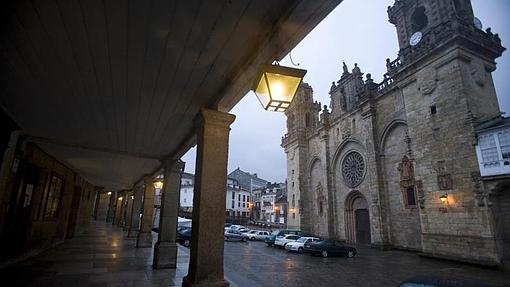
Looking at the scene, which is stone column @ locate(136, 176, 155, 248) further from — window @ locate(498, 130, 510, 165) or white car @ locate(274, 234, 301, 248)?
window @ locate(498, 130, 510, 165)

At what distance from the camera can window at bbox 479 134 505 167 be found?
13.5m

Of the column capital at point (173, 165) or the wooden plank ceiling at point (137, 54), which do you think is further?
the column capital at point (173, 165)

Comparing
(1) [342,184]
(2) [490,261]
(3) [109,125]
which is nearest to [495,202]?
(2) [490,261]

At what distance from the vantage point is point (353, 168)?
2528 centimetres

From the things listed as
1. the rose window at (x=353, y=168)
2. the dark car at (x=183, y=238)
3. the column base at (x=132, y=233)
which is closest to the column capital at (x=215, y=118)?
the column base at (x=132, y=233)

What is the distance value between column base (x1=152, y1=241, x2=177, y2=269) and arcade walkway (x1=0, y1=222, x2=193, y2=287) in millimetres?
212

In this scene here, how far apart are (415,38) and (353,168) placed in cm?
1178

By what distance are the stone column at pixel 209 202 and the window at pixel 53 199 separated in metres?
9.06

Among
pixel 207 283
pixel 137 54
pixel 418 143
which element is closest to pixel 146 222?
pixel 207 283

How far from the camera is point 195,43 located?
10.7ft

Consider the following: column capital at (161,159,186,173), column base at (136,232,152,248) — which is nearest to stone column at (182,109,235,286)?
column capital at (161,159,186,173)

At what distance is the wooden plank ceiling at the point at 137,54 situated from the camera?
109 inches

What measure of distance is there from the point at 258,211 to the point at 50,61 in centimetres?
6434

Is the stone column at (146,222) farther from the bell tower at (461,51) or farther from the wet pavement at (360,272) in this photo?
the bell tower at (461,51)
